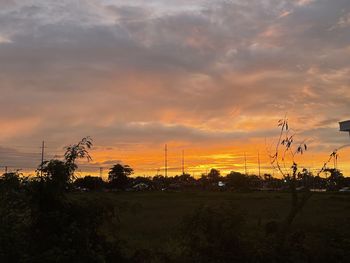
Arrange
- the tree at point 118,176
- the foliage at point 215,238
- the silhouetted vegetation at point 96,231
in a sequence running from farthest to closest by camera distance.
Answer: the tree at point 118,176, the foliage at point 215,238, the silhouetted vegetation at point 96,231

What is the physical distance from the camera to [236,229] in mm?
9555

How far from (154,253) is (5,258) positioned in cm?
308

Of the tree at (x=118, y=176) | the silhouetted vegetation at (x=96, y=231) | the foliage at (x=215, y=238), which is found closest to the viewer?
the silhouetted vegetation at (x=96, y=231)

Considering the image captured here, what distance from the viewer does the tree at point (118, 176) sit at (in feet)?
399

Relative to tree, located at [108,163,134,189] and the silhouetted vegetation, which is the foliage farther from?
tree, located at [108,163,134,189]

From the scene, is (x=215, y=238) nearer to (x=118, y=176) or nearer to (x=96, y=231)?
(x=96, y=231)

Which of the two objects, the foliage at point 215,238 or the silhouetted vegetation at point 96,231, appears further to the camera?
the foliage at point 215,238

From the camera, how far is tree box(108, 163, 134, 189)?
122 metres

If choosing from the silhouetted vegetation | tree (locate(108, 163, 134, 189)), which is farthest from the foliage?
tree (locate(108, 163, 134, 189))

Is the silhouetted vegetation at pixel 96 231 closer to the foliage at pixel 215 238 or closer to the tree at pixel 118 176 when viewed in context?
the foliage at pixel 215 238

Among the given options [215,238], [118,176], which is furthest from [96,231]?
[118,176]

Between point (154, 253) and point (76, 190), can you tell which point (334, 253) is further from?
point (76, 190)

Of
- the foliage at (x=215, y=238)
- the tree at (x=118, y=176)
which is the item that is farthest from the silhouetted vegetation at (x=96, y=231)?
the tree at (x=118, y=176)

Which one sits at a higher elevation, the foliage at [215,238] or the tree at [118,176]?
the tree at [118,176]
